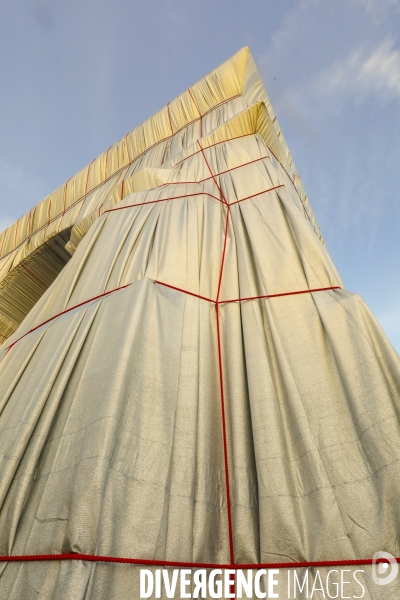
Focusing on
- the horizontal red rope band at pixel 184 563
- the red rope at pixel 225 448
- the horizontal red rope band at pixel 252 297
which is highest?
the horizontal red rope band at pixel 252 297

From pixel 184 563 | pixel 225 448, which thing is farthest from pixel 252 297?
pixel 184 563

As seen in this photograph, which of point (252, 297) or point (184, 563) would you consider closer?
point (184, 563)

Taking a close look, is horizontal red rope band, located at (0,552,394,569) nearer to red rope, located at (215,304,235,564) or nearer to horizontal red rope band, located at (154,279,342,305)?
red rope, located at (215,304,235,564)

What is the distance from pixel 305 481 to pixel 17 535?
95 cm

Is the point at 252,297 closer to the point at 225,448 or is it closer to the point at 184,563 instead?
the point at 225,448

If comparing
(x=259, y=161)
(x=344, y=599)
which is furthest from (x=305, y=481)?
(x=259, y=161)

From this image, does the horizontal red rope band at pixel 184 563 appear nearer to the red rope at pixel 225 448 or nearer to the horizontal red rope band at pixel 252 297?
the red rope at pixel 225 448

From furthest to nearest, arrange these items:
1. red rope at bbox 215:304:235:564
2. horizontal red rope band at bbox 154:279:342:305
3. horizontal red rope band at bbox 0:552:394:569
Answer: horizontal red rope band at bbox 154:279:342:305, red rope at bbox 215:304:235:564, horizontal red rope band at bbox 0:552:394:569

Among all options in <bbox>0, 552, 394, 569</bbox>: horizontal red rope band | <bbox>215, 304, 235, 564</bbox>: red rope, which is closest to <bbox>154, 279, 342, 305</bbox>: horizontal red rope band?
<bbox>215, 304, 235, 564</bbox>: red rope

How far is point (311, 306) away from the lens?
1909mm

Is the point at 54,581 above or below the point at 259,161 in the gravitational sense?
below

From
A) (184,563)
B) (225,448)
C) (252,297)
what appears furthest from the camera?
(252,297)

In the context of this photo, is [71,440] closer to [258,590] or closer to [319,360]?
[258,590]

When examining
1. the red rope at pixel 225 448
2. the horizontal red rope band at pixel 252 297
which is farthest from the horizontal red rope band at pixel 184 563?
the horizontal red rope band at pixel 252 297
